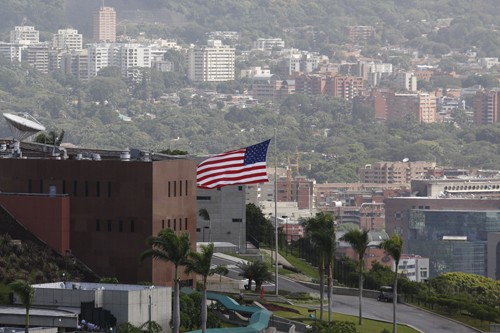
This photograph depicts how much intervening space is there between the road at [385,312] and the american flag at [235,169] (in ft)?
12.5

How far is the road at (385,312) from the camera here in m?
50.5

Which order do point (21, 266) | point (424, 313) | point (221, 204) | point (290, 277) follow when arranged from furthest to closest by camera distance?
point (221, 204) → point (290, 277) → point (424, 313) → point (21, 266)

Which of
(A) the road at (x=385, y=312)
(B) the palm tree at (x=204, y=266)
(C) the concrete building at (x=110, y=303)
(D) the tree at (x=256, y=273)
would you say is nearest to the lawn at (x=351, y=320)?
(A) the road at (x=385, y=312)

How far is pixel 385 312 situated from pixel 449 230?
99.0 metres

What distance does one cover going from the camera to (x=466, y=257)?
136m

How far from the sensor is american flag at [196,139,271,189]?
175 feet

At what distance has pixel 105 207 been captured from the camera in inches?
1924

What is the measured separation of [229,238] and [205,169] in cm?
1304

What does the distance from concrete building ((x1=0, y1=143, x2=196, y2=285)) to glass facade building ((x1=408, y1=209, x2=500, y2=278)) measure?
83221mm

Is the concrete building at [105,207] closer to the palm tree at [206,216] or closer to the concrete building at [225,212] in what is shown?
the palm tree at [206,216]

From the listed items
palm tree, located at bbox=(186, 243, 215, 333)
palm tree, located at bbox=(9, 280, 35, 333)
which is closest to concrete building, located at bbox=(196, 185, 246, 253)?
palm tree, located at bbox=(186, 243, 215, 333)

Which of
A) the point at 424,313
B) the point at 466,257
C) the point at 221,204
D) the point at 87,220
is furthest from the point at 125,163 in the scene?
the point at 466,257

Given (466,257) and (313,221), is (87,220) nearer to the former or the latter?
(313,221)

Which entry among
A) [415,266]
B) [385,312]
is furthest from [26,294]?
[415,266]
